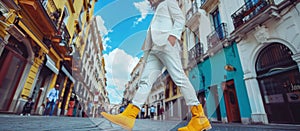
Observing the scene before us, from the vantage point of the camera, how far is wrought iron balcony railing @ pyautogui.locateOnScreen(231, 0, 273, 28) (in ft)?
14.7

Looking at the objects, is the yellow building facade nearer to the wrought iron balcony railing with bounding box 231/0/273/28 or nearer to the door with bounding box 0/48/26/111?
the door with bounding box 0/48/26/111

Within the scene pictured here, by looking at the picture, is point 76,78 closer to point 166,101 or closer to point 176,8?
point 166,101

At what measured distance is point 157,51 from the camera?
138 centimetres

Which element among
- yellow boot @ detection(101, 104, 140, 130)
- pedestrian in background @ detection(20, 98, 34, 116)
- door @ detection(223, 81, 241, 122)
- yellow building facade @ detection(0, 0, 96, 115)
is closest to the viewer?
yellow boot @ detection(101, 104, 140, 130)

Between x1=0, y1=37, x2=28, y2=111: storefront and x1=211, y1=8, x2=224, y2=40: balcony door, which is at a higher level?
x1=211, y1=8, x2=224, y2=40: balcony door

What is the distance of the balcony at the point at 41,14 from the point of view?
15.2ft

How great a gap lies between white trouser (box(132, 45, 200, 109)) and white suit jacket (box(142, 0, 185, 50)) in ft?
0.33

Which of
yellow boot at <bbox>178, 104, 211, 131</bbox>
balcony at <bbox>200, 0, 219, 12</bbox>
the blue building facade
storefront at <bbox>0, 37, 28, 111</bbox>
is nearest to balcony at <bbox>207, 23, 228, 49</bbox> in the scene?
the blue building facade

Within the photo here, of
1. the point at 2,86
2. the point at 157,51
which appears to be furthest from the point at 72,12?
the point at 157,51

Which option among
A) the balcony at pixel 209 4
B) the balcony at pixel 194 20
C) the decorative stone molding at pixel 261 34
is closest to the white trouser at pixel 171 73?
the decorative stone molding at pixel 261 34

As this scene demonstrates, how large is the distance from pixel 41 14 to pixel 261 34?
24.7 ft

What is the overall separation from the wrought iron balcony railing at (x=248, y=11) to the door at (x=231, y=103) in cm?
239

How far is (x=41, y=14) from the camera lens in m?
5.14

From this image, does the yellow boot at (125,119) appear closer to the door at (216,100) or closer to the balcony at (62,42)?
the door at (216,100)
